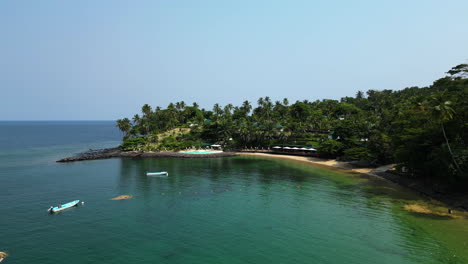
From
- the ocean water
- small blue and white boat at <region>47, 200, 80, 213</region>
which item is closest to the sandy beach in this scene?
the ocean water

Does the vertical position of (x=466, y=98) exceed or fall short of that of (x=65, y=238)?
it exceeds it

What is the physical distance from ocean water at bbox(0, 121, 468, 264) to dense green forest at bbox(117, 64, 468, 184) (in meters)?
9.50

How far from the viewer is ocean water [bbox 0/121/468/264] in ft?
99.1

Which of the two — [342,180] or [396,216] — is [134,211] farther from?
[342,180]

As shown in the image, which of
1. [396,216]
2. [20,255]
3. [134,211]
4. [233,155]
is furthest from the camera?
[233,155]

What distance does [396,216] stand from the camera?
41.2m

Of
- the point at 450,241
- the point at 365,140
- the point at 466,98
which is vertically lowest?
the point at 450,241

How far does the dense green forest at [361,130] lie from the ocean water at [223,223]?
950cm

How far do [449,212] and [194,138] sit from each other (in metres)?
107

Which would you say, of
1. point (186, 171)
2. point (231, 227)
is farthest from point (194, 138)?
point (231, 227)

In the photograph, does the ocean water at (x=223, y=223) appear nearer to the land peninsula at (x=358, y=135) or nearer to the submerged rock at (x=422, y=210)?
the submerged rock at (x=422, y=210)

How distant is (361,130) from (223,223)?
69710 mm

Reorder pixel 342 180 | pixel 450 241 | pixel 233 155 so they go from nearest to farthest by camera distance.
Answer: pixel 450 241 < pixel 342 180 < pixel 233 155

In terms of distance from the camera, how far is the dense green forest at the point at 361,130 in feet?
153
